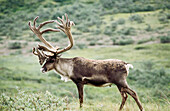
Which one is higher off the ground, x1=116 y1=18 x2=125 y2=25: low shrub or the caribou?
the caribou

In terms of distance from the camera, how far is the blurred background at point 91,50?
20.6 ft

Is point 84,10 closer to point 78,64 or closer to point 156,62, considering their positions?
point 156,62

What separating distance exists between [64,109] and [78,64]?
147 cm

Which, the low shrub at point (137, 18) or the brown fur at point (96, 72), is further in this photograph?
the low shrub at point (137, 18)

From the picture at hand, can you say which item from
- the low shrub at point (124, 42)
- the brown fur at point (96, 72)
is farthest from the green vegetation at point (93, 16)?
the brown fur at point (96, 72)

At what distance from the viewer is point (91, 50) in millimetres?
25766

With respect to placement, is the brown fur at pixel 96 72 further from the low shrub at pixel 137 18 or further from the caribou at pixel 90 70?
the low shrub at pixel 137 18

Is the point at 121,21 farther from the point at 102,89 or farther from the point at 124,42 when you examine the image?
the point at 102,89

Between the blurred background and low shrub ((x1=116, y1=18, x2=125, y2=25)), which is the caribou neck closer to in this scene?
the blurred background

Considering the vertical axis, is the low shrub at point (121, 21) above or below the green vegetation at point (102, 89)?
above

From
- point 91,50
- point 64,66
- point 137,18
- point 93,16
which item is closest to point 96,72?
point 64,66

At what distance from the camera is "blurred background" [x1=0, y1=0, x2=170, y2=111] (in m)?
6.27

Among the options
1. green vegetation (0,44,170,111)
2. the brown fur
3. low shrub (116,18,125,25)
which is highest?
the brown fur

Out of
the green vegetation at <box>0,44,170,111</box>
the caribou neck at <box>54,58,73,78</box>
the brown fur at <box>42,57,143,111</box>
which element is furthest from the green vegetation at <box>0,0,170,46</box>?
the brown fur at <box>42,57,143,111</box>
